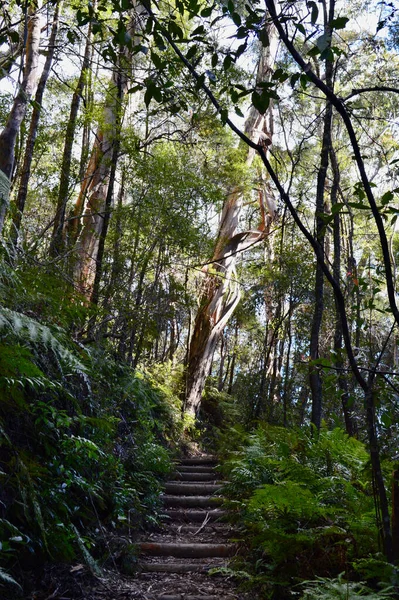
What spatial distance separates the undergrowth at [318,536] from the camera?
324 cm

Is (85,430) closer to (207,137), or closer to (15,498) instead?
(15,498)

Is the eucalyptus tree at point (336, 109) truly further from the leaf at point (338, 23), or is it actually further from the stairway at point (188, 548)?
the stairway at point (188, 548)

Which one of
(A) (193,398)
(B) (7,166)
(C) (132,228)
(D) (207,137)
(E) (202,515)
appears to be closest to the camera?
(B) (7,166)

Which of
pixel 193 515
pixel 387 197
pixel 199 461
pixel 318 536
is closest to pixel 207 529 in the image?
pixel 193 515

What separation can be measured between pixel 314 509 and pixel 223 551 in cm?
159

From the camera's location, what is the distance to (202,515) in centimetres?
672

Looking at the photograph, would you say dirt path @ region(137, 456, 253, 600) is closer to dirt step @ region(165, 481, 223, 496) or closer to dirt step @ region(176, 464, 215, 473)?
dirt step @ region(165, 481, 223, 496)

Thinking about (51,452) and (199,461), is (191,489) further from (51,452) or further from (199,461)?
(51,452)

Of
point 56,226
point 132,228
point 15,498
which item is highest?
point 132,228

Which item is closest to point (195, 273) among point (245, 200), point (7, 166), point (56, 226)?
point (245, 200)

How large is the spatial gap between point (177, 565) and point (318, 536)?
1.43 m

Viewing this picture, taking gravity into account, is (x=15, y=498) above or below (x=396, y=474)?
below

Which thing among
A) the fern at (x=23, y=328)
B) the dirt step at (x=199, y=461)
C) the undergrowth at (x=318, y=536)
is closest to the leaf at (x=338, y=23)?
the fern at (x=23, y=328)

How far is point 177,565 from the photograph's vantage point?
4.66m
